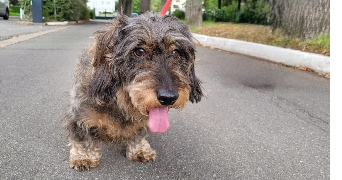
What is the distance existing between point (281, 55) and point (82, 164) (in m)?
7.07

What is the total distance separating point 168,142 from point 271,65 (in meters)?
5.63

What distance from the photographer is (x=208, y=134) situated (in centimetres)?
354

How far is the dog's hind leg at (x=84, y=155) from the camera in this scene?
2643 millimetres

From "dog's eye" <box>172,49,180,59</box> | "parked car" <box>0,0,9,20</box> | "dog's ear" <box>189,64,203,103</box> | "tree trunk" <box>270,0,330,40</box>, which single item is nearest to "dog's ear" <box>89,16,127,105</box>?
"dog's eye" <box>172,49,180,59</box>

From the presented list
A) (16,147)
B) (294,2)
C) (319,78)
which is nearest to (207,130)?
(16,147)

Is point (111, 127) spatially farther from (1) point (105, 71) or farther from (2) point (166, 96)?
(2) point (166, 96)

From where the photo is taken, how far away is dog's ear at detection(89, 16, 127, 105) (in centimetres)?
225

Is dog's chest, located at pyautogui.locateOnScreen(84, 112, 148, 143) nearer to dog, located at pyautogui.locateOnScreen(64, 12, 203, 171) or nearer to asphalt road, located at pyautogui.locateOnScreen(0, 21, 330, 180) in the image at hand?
dog, located at pyautogui.locateOnScreen(64, 12, 203, 171)

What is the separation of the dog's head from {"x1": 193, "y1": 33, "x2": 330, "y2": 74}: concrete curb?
5.74 metres

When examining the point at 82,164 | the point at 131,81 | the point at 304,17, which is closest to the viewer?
the point at 131,81

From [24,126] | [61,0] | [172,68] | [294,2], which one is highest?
[61,0]

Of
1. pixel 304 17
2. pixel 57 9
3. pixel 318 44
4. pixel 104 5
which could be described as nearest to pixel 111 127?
pixel 318 44

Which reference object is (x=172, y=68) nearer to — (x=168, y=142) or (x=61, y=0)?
(x=168, y=142)

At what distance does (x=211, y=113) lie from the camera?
4.30 m
